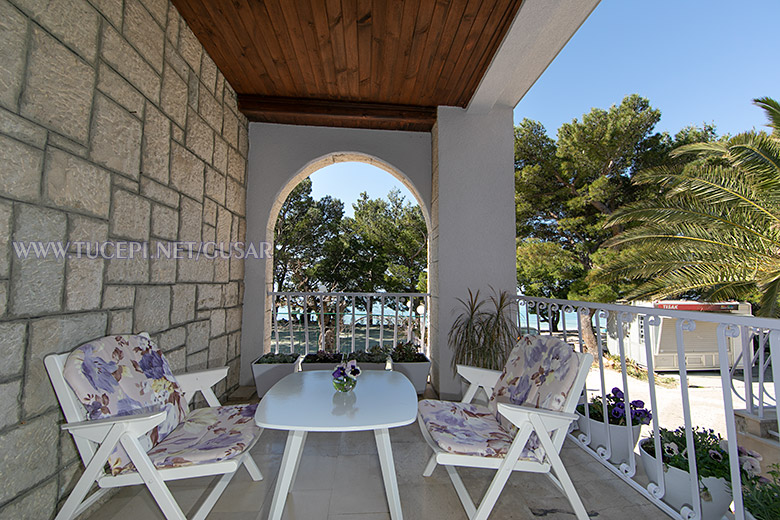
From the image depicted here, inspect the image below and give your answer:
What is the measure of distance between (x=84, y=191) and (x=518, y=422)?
2088 mm

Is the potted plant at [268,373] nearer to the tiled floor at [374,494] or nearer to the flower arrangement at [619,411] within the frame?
the tiled floor at [374,494]

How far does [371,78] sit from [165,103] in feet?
5.20

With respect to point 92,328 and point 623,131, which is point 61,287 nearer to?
point 92,328

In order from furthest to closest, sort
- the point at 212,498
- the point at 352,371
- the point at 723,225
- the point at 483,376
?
1. the point at 723,225
2. the point at 483,376
3. the point at 352,371
4. the point at 212,498

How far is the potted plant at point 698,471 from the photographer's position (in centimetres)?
148

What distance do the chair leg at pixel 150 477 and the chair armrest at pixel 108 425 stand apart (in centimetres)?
4

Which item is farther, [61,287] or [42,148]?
[61,287]

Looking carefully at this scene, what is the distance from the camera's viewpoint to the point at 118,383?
1.49m

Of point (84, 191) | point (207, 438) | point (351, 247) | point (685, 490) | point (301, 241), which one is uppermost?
point (301, 241)

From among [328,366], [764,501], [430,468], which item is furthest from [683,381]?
[328,366]

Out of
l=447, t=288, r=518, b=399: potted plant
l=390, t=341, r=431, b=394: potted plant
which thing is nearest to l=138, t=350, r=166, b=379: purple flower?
l=390, t=341, r=431, b=394: potted plant

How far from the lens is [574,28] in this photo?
230cm

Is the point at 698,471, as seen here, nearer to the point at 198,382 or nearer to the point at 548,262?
the point at 198,382

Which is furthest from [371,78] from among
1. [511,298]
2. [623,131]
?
[623,131]
